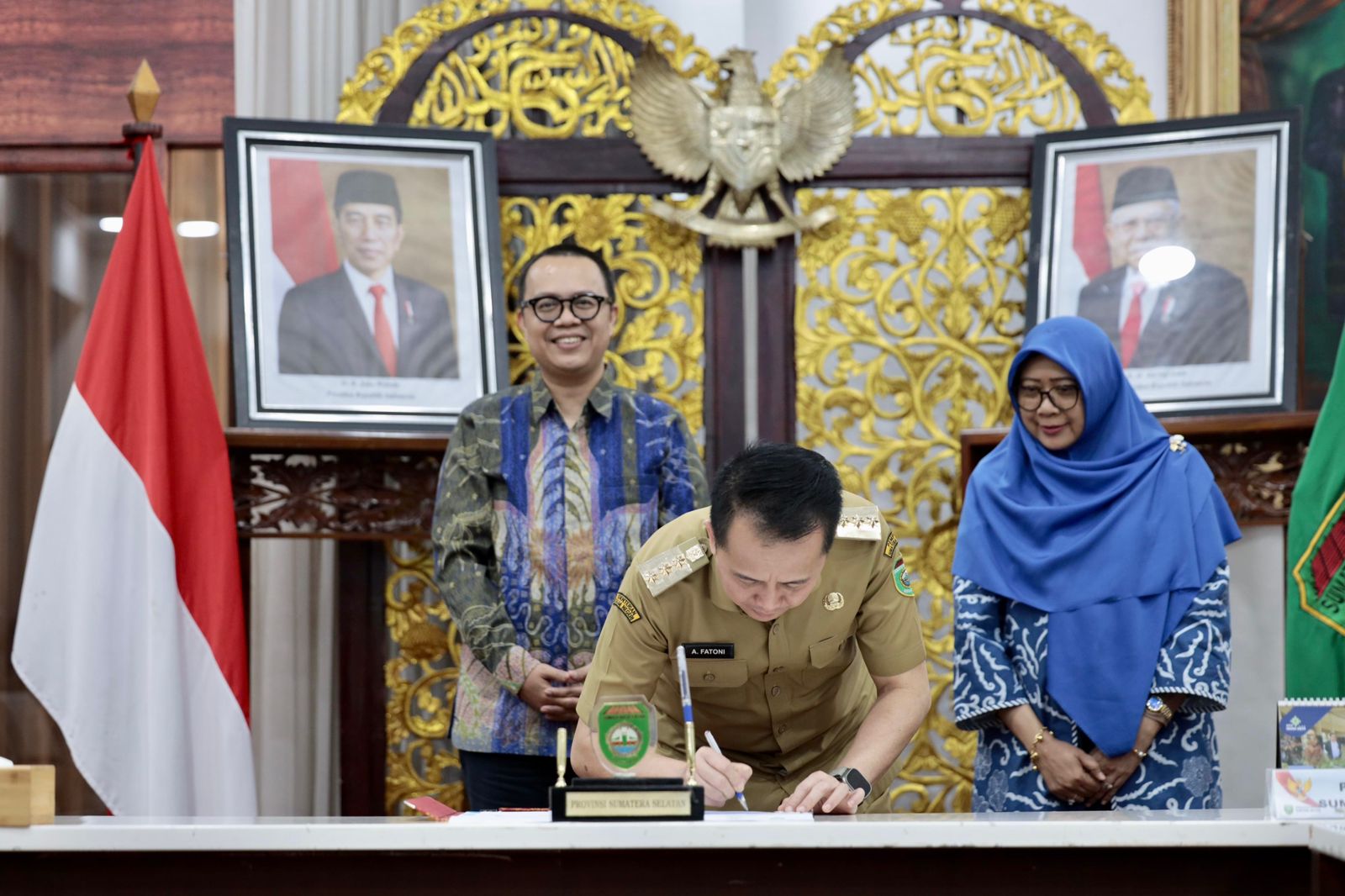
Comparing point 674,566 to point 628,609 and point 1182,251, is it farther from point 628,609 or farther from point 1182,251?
point 1182,251

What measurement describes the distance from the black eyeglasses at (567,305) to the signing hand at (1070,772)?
1.26m

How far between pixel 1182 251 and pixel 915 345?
0.66m

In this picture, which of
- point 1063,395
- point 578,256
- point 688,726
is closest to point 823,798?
point 688,726

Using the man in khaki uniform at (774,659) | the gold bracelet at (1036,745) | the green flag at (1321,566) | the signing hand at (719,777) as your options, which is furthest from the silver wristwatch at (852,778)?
the green flag at (1321,566)

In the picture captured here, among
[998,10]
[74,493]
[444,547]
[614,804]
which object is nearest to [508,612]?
[444,547]

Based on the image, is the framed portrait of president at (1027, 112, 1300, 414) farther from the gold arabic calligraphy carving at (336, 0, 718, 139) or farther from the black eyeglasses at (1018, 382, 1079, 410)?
the gold arabic calligraphy carving at (336, 0, 718, 139)

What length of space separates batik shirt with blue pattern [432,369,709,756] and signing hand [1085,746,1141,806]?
97 centimetres

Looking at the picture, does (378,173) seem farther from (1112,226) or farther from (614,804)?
(614,804)

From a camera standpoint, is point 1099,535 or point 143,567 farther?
point 143,567

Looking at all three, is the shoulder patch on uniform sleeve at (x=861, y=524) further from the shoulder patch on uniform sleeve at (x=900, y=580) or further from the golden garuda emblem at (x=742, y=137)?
the golden garuda emblem at (x=742, y=137)

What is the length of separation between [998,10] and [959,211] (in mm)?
506

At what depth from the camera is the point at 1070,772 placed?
2633 millimetres

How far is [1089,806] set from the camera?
266 centimetres

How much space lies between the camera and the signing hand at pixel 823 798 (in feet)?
6.68
